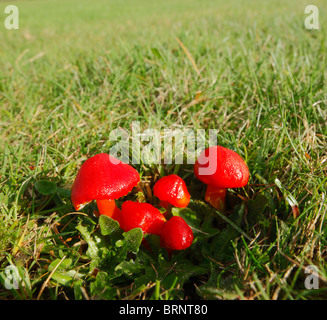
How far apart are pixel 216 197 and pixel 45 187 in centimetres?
105

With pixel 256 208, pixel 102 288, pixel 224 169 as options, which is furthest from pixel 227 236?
pixel 102 288

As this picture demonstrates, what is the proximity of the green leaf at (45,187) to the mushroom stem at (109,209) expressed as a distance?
399 mm

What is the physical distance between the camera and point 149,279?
5.03 feet

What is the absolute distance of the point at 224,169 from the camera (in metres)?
1.65

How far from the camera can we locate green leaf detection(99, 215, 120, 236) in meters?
1.63

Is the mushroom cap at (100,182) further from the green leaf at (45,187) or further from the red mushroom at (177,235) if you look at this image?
the green leaf at (45,187)

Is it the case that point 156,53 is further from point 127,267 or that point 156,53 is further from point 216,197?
point 127,267

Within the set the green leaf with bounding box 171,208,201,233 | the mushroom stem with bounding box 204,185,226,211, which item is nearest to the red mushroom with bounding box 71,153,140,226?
the green leaf with bounding box 171,208,201,233

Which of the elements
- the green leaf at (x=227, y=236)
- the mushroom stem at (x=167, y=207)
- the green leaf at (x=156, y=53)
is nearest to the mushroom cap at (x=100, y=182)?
the mushroom stem at (x=167, y=207)

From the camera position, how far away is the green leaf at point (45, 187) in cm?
189

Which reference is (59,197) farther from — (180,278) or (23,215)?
(180,278)

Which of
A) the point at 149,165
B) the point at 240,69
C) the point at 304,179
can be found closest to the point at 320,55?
the point at 240,69

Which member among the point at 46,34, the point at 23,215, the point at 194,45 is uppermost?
the point at 46,34
